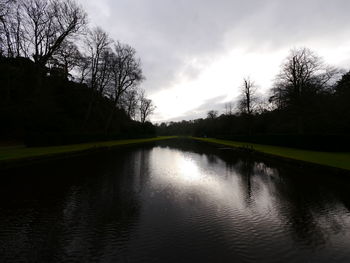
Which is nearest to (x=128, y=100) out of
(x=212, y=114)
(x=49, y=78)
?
(x=49, y=78)

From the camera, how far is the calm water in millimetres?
2891

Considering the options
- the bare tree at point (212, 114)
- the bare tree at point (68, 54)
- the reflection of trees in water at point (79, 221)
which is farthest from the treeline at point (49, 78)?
the bare tree at point (212, 114)

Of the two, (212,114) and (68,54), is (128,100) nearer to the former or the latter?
(68,54)

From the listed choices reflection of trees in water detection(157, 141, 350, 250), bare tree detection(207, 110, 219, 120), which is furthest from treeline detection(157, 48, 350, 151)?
bare tree detection(207, 110, 219, 120)

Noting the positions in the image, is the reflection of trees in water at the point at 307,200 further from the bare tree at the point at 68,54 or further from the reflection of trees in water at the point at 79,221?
the bare tree at the point at 68,54

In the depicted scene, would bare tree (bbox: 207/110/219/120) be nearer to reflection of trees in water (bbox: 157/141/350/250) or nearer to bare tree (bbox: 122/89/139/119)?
bare tree (bbox: 122/89/139/119)

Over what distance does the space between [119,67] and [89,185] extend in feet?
97.1

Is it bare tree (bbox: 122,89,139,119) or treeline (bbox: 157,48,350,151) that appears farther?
bare tree (bbox: 122,89,139,119)

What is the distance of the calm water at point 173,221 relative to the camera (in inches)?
114

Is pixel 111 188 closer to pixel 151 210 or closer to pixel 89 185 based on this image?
pixel 89 185

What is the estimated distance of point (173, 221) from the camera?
160 inches

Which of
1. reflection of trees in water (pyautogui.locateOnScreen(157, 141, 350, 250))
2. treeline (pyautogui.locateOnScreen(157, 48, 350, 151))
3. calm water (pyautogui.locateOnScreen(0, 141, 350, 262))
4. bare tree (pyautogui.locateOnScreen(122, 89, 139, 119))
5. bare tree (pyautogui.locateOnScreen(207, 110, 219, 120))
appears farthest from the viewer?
bare tree (pyautogui.locateOnScreen(207, 110, 219, 120))

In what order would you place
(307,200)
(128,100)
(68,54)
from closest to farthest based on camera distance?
(307,200)
(68,54)
(128,100)

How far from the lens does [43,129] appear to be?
2612 centimetres
